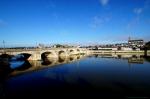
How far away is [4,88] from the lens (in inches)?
1182

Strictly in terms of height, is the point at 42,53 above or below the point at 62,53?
above

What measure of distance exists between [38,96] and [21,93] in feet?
11.1

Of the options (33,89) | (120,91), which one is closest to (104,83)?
(120,91)

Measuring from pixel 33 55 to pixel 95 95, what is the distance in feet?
165

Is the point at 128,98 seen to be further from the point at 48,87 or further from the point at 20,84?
the point at 20,84

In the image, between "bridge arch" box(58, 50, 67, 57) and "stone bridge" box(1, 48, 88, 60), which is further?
"bridge arch" box(58, 50, 67, 57)

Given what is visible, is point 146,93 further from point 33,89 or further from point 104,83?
point 33,89

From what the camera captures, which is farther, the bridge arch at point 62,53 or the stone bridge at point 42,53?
the bridge arch at point 62,53

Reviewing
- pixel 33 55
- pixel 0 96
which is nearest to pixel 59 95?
pixel 0 96

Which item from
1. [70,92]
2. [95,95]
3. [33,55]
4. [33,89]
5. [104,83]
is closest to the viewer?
[95,95]

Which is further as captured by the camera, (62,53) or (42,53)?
(62,53)

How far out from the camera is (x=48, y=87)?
30.1 metres

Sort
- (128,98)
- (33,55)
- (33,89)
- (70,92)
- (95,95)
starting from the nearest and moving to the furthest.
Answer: (128,98)
(95,95)
(70,92)
(33,89)
(33,55)

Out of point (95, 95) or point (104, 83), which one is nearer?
point (95, 95)
